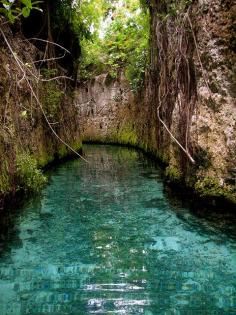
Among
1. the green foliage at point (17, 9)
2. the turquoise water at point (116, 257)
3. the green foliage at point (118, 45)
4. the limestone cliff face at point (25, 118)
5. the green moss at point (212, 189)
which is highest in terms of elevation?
the green foliage at point (118, 45)

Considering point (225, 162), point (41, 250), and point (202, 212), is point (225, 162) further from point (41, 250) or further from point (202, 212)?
point (41, 250)

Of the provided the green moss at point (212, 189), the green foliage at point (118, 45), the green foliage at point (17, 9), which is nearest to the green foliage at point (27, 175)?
the green moss at point (212, 189)

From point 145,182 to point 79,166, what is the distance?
306cm

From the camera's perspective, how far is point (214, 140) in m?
5.27

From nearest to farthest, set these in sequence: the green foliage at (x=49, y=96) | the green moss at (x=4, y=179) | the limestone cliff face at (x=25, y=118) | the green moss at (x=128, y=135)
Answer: the green moss at (x=4, y=179) → the limestone cliff face at (x=25, y=118) → the green foliage at (x=49, y=96) → the green moss at (x=128, y=135)

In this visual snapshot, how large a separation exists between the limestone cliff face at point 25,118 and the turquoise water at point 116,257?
26.4 inches

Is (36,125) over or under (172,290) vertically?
over

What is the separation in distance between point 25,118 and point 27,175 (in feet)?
5.98

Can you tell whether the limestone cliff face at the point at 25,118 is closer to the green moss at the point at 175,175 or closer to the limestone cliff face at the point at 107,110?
the green moss at the point at 175,175

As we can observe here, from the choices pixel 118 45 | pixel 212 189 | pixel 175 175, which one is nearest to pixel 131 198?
pixel 175 175

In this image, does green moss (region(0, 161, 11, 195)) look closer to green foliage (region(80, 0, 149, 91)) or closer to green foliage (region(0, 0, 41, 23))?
green foliage (region(0, 0, 41, 23))

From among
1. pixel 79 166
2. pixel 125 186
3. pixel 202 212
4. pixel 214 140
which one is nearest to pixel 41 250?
pixel 202 212

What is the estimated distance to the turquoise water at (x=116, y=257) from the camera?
9.36 feet

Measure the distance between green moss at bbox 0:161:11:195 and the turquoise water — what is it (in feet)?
1.23
